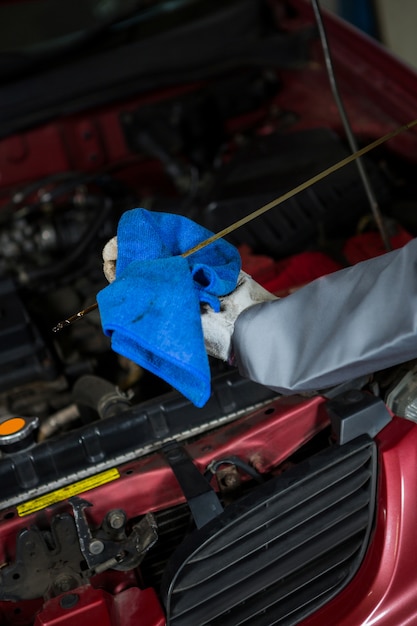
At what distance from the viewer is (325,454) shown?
2.93 feet

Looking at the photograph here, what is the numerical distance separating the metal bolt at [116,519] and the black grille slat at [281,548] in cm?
10

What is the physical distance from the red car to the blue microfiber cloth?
0.74ft

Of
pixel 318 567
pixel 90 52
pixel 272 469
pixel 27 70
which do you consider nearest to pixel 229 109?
pixel 90 52

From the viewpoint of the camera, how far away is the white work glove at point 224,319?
2.56 ft

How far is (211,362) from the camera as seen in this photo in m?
1.03

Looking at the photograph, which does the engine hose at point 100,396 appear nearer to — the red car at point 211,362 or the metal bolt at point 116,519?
the red car at point 211,362

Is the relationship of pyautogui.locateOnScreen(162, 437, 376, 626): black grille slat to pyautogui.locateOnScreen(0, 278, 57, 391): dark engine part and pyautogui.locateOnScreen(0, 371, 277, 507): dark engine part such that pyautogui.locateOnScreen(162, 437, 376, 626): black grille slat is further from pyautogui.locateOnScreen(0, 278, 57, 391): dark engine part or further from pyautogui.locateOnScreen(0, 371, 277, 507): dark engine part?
pyautogui.locateOnScreen(0, 278, 57, 391): dark engine part

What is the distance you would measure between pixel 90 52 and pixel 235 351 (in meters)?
1.21

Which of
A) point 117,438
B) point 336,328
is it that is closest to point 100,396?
point 117,438

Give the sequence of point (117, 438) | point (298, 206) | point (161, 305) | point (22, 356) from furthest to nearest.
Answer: point (298, 206)
point (22, 356)
point (117, 438)
point (161, 305)

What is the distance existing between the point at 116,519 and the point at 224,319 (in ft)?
1.06

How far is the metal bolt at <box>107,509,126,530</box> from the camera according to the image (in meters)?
0.90

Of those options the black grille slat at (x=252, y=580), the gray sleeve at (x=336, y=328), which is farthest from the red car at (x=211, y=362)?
the gray sleeve at (x=336, y=328)

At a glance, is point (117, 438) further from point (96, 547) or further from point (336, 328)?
point (336, 328)
